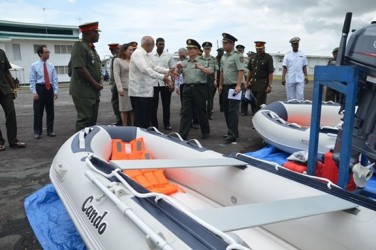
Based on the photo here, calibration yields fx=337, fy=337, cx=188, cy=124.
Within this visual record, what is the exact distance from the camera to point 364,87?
246 cm

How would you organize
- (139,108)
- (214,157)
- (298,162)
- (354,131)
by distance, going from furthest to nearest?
(139,108) < (298,162) < (214,157) < (354,131)

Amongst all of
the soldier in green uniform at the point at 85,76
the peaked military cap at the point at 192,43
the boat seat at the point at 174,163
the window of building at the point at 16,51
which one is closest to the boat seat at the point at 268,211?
the boat seat at the point at 174,163

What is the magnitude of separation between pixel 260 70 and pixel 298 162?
14.1 feet

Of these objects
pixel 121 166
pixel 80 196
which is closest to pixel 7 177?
pixel 80 196

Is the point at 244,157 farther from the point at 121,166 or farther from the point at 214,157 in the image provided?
the point at 121,166

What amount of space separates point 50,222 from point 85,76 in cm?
198

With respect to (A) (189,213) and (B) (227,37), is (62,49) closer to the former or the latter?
(B) (227,37)

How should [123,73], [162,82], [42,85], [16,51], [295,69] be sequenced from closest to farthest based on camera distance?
[123,73] → [42,85] → [162,82] → [295,69] → [16,51]

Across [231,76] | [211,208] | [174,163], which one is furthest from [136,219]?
[231,76]

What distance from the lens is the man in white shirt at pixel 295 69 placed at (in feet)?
22.7

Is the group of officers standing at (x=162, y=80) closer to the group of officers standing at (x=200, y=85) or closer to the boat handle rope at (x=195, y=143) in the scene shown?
the group of officers standing at (x=200, y=85)

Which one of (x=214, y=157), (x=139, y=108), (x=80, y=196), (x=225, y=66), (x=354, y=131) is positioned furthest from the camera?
(x=225, y=66)

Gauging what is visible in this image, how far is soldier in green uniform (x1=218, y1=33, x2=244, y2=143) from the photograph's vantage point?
16.7ft

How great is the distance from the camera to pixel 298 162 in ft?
10.3
